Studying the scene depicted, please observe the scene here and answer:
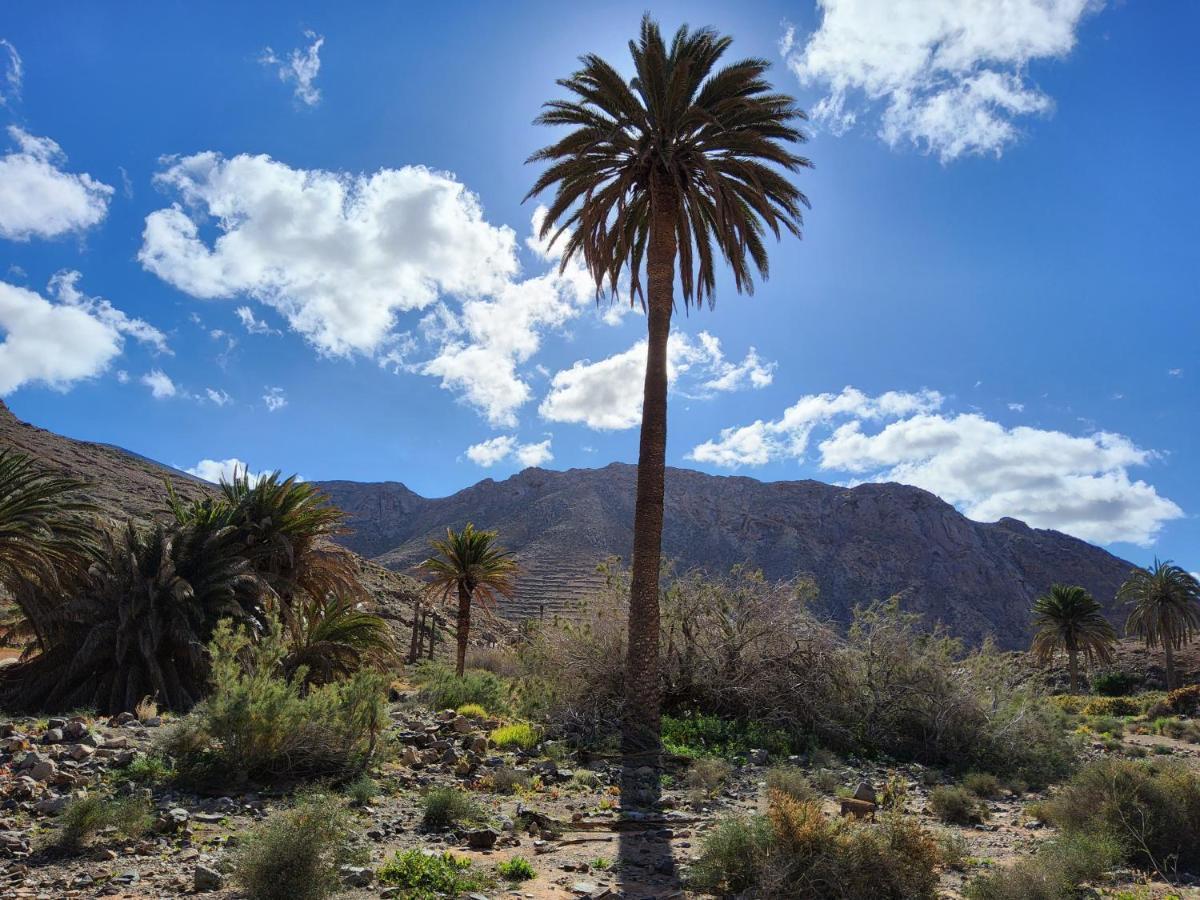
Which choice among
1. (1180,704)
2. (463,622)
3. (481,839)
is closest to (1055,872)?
(481,839)

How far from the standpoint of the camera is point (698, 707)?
15633 millimetres

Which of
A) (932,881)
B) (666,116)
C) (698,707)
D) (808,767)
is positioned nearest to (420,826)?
(932,881)

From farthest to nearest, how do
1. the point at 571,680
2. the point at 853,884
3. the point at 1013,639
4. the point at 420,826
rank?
the point at 1013,639 → the point at 571,680 → the point at 420,826 → the point at 853,884

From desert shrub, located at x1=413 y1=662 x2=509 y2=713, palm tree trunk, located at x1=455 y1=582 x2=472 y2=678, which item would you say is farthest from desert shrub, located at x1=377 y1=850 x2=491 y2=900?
palm tree trunk, located at x1=455 y1=582 x2=472 y2=678

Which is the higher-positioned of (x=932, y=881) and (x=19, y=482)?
(x=19, y=482)

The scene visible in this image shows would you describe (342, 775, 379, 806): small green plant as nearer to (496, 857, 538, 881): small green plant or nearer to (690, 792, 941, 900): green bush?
(496, 857, 538, 881): small green plant

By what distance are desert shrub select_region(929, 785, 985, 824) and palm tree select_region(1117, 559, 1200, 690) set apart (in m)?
41.6

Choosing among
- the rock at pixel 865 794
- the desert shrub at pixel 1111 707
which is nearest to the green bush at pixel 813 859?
the rock at pixel 865 794

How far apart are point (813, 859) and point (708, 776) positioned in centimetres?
486

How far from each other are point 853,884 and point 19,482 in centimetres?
1523

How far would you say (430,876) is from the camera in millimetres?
6012

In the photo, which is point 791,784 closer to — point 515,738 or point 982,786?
point 982,786

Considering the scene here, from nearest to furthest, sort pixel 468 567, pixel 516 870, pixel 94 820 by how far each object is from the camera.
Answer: pixel 94 820, pixel 516 870, pixel 468 567

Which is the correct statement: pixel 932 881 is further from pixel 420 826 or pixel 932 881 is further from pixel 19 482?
pixel 19 482
